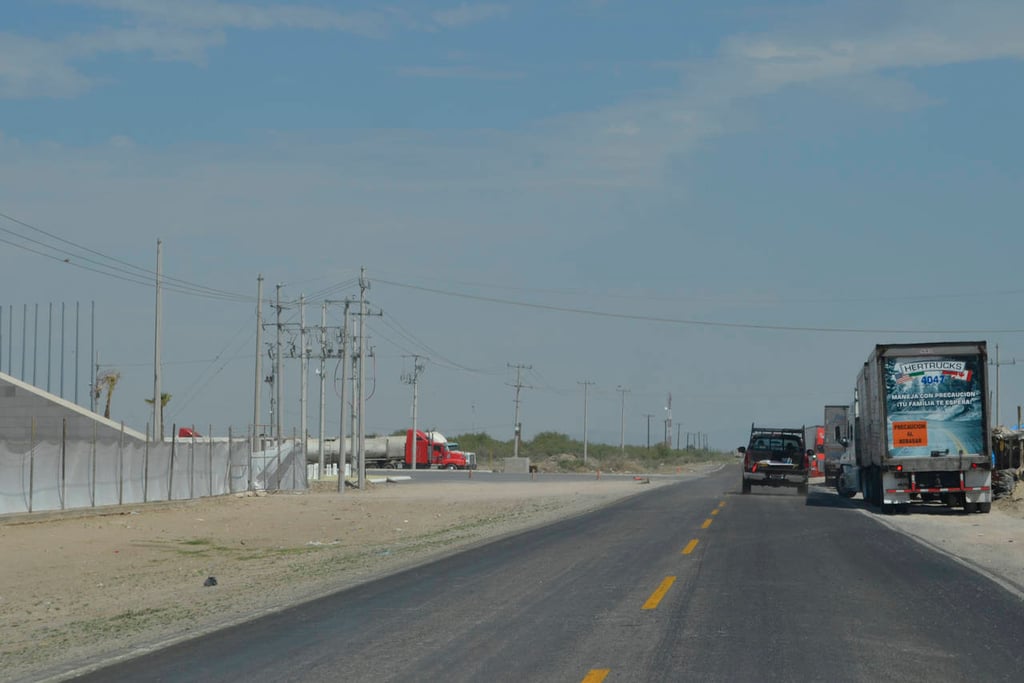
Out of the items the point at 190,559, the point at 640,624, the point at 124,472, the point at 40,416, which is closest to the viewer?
the point at 640,624

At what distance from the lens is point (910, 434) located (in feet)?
102

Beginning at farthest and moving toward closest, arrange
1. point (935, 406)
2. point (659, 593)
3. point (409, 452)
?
1. point (409, 452)
2. point (935, 406)
3. point (659, 593)

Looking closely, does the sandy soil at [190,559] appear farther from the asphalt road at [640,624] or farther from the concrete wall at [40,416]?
the concrete wall at [40,416]

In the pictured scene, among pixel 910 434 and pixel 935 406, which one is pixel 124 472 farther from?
pixel 935 406

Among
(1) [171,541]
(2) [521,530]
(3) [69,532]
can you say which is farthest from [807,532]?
(3) [69,532]

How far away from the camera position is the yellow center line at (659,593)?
12828mm

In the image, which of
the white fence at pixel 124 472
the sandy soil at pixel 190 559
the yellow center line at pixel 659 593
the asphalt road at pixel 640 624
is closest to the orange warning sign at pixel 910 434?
the sandy soil at pixel 190 559

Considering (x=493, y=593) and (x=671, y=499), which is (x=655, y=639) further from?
(x=671, y=499)

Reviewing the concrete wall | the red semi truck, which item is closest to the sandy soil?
the concrete wall

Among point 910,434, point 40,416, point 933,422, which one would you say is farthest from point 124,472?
point 933,422

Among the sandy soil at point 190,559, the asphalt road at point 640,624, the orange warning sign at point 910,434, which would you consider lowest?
the sandy soil at point 190,559

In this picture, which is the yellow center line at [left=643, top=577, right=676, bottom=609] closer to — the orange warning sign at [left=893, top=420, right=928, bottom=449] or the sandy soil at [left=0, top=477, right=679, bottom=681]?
the sandy soil at [left=0, top=477, right=679, bottom=681]

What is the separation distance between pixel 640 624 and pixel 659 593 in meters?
2.41

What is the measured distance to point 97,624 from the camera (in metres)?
13.8
